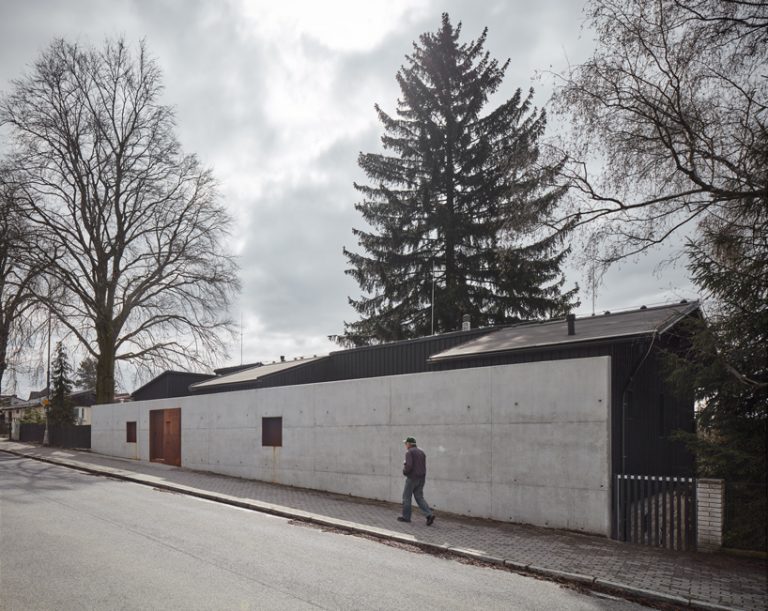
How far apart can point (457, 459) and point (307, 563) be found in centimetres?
537

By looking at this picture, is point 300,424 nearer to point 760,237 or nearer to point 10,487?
point 10,487

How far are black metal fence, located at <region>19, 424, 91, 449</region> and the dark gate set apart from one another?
30181 mm

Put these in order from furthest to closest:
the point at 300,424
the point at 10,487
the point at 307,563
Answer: the point at 300,424, the point at 10,487, the point at 307,563

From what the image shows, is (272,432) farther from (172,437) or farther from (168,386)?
(168,386)

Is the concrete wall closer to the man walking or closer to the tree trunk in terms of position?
the man walking

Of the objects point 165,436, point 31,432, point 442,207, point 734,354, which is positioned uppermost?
point 442,207

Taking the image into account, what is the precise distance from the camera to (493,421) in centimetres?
1224

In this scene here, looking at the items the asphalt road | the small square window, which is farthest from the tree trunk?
the asphalt road

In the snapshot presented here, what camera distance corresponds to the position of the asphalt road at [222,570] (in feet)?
21.1

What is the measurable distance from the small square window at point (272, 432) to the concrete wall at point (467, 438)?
0.21 m

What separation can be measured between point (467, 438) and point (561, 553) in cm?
380

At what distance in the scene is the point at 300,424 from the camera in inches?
674

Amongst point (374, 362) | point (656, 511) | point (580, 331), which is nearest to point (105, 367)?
point (374, 362)

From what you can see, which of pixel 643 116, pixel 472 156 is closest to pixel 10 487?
pixel 643 116
